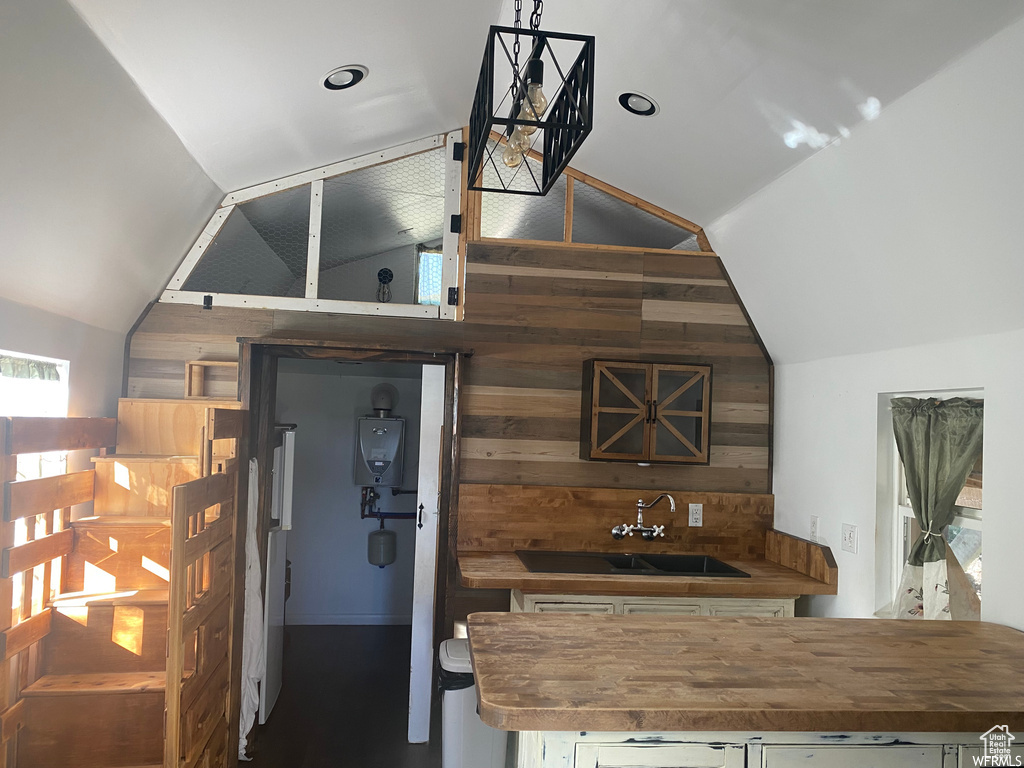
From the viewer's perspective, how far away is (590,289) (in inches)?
161

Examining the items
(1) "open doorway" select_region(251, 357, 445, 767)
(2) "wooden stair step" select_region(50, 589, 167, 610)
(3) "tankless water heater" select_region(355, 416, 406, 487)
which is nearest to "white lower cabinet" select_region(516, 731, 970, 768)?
(2) "wooden stair step" select_region(50, 589, 167, 610)

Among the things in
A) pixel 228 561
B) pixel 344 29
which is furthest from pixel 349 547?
pixel 344 29

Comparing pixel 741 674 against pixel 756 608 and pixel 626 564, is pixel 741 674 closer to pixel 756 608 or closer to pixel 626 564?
pixel 756 608

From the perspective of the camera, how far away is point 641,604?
11.4ft

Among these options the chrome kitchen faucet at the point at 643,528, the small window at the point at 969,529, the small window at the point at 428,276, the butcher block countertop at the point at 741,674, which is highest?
the small window at the point at 428,276

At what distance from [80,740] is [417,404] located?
3.45m

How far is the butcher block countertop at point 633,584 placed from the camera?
3.41 metres

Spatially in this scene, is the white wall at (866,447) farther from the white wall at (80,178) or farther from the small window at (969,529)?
the white wall at (80,178)

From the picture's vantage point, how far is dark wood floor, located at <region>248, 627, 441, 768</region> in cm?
374

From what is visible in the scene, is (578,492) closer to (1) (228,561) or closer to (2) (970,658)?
(1) (228,561)

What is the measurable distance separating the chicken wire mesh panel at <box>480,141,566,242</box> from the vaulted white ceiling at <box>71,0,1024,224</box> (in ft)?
1.84

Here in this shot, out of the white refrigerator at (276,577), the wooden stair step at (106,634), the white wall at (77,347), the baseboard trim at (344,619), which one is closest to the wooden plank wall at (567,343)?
the white wall at (77,347)

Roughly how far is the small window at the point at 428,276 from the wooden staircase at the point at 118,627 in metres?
1.17

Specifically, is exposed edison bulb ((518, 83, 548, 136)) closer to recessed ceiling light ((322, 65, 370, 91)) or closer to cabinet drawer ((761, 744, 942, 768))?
recessed ceiling light ((322, 65, 370, 91))
